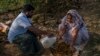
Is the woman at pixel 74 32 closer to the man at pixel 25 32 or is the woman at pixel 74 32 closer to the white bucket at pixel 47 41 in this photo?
the white bucket at pixel 47 41

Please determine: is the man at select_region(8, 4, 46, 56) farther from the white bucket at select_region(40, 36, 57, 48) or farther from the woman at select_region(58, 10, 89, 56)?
the woman at select_region(58, 10, 89, 56)

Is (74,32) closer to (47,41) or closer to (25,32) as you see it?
(47,41)

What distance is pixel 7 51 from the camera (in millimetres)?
7891

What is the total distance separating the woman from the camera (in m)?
7.13

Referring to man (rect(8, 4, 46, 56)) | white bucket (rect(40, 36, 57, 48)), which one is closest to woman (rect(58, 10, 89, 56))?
white bucket (rect(40, 36, 57, 48))

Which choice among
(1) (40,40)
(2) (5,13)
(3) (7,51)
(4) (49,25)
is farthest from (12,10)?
(1) (40,40)

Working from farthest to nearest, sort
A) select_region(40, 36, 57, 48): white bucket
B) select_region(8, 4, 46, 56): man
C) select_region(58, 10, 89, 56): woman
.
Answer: select_region(58, 10, 89, 56): woman < select_region(40, 36, 57, 48): white bucket < select_region(8, 4, 46, 56): man

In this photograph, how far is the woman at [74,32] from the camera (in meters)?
7.13

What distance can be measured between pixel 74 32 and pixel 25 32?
1.21 meters

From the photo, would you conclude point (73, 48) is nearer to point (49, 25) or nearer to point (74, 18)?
point (74, 18)

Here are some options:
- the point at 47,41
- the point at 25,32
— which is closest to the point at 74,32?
the point at 47,41

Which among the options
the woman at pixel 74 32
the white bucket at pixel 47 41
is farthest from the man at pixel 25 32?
the woman at pixel 74 32

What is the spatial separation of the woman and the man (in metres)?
0.96

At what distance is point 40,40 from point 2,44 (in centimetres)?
145
